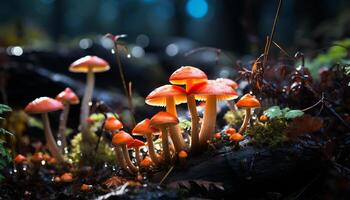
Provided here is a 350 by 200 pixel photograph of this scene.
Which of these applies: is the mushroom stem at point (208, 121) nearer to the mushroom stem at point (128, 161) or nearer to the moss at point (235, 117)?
the mushroom stem at point (128, 161)

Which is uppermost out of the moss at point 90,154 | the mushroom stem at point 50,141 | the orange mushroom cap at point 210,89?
the orange mushroom cap at point 210,89

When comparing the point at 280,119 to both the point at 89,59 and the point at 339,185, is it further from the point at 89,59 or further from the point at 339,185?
the point at 89,59

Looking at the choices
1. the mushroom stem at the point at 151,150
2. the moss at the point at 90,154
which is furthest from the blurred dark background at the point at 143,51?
the mushroom stem at the point at 151,150

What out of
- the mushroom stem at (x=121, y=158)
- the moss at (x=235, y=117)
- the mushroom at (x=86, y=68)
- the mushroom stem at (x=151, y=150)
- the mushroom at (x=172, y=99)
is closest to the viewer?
the mushroom at (x=172, y=99)

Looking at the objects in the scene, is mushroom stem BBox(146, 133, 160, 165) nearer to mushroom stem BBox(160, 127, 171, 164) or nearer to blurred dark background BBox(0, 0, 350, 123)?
mushroom stem BBox(160, 127, 171, 164)

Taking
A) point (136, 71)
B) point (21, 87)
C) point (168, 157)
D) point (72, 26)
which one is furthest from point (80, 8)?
point (168, 157)

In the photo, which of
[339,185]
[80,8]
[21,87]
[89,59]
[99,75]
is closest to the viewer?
[339,185]
